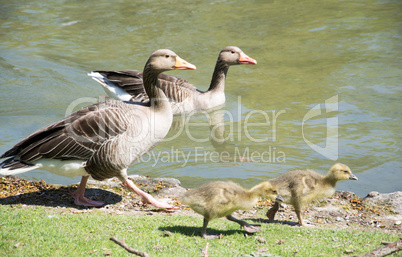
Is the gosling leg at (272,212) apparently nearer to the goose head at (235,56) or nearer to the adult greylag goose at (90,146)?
the adult greylag goose at (90,146)

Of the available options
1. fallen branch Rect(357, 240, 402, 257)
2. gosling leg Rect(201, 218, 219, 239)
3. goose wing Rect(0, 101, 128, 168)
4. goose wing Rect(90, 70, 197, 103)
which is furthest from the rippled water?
fallen branch Rect(357, 240, 402, 257)

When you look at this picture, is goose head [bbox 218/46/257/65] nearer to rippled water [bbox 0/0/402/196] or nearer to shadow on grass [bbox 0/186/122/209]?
rippled water [bbox 0/0/402/196]

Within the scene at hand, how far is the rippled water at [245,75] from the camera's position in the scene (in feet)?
31.6

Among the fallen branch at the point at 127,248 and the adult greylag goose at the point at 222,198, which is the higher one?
the adult greylag goose at the point at 222,198

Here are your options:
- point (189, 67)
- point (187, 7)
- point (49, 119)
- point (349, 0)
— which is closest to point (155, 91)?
point (189, 67)

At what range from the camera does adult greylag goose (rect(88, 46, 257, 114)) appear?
42.6 feet

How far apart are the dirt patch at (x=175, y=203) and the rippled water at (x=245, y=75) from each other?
33.2 inches

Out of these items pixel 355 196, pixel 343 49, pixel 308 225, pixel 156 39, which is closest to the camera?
pixel 308 225

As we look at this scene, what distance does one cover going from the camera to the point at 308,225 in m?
6.47

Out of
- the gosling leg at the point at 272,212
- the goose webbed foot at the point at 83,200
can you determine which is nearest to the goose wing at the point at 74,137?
the goose webbed foot at the point at 83,200

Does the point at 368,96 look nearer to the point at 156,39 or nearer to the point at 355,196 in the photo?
the point at 355,196

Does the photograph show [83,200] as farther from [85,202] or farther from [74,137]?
[74,137]

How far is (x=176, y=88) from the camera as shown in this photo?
13.1 metres

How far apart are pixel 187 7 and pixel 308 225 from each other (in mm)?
17279
